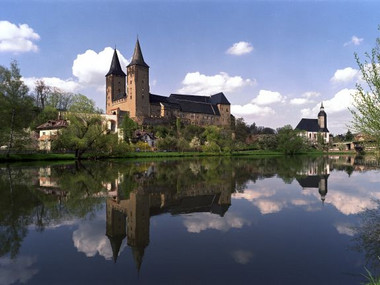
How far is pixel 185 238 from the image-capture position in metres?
7.21

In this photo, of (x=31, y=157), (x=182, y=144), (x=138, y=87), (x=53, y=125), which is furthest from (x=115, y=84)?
(x=31, y=157)

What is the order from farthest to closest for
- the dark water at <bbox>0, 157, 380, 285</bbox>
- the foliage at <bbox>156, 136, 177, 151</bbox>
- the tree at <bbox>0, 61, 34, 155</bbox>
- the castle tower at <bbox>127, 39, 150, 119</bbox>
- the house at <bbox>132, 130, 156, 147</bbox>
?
the castle tower at <bbox>127, 39, 150, 119</bbox>
the house at <bbox>132, 130, 156, 147</bbox>
the foliage at <bbox>156, 136, 177, 151</bbox>
the tree at <bbox>0, 61, 34, 155</bbox>
the dark water at <bbox>0, 157, 380, 285</bbox>

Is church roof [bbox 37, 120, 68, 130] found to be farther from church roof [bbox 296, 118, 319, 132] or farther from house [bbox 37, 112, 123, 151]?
church roof [bbox 296, 118, 319, 132]

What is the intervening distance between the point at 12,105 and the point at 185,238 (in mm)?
36092

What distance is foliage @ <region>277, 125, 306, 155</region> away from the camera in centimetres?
7668

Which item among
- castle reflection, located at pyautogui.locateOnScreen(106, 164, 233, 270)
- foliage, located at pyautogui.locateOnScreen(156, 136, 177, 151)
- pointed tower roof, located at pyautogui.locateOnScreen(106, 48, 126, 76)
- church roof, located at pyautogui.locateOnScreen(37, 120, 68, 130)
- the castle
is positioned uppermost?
pointed tower roof, located at pyautogui.locateOnScreen(106, 48, 126, 76)

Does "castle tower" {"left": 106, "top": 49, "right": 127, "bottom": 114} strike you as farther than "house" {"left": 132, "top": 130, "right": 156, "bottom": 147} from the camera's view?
Yes

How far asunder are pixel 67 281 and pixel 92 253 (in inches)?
53.3

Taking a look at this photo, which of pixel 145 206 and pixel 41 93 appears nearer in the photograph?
pixel 145 206

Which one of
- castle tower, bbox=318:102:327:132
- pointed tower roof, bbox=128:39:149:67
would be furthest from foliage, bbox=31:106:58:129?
castle tower, bbox=318:102:327:132

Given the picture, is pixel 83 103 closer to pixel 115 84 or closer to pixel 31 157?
pixel 115 84

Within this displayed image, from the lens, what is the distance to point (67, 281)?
490 cm

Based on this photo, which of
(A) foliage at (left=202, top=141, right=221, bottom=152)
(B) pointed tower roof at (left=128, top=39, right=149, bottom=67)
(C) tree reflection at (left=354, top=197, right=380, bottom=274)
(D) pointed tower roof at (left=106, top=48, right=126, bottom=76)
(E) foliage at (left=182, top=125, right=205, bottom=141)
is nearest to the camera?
(C) tree reflection at (left=354, top=197, right=380, bottom=274)

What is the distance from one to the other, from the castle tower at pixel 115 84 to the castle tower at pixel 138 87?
5.63 m
